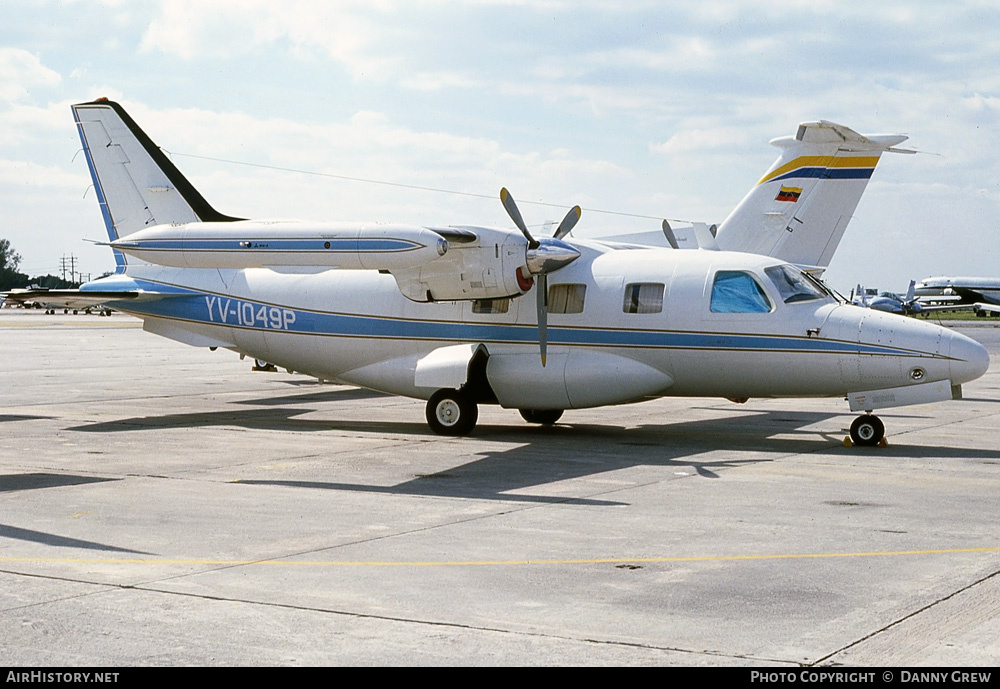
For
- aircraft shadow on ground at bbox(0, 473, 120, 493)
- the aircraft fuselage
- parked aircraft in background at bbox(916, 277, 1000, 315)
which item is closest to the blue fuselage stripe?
the aircraft fuselage

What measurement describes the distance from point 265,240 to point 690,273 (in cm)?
677

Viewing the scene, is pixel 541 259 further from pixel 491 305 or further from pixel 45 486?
pixel 45 486

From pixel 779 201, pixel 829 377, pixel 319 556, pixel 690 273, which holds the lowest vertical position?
pixel 319 556

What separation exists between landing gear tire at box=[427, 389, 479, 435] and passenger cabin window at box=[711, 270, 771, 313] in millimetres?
4435

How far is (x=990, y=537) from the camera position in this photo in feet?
34.8

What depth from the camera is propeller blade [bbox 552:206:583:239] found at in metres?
20.1

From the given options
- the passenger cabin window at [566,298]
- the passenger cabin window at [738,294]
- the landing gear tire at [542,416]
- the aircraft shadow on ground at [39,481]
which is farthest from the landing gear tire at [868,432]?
the aircraft shadow on ground at [39,481]

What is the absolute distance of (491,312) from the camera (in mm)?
19797

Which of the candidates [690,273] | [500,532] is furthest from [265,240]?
[500,532]

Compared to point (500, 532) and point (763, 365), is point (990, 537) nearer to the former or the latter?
point (500, 532)

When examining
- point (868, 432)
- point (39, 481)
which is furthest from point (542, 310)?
point (39, 481)

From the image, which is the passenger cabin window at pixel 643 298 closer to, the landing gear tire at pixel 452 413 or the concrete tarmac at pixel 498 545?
the concrete tarmac at pixel 498 545

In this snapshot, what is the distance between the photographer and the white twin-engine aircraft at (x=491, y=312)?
682 inches
